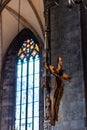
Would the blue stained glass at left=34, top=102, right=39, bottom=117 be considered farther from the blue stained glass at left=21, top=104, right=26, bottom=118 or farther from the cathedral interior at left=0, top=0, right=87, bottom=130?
the blue stained glass at left=21, top=104, right=26, bottom=118

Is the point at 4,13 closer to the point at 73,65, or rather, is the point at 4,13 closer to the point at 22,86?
the point at 22,86

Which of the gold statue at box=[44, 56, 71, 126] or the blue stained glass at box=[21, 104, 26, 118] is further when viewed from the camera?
the blue stained glass at box=[21, 104, 26, 118]

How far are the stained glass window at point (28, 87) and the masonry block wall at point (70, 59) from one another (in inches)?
190

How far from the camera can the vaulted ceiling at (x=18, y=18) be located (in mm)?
16081

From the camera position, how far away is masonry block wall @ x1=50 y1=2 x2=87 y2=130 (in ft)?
33.9

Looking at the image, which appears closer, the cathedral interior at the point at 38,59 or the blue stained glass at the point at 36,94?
the cathedral interior at the point at 38,59

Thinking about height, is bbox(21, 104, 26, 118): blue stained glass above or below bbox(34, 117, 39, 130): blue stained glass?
above

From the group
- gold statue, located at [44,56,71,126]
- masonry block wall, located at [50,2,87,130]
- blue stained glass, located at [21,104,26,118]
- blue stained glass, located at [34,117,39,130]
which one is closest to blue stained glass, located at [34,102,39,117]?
blue stained glass, located at [34,117,39,130]

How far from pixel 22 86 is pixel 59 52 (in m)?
5.67

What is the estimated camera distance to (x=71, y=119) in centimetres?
1038

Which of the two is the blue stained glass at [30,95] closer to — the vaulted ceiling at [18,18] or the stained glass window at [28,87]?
the stained glass window at [28,87]

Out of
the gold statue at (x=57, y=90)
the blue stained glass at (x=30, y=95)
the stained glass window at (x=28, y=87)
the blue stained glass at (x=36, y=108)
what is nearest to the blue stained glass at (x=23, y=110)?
the stained glass window at (x=28, y=87)

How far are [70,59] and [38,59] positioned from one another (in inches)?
233

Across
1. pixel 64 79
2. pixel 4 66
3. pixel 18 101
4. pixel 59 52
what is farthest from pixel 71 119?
pixel 4 66
